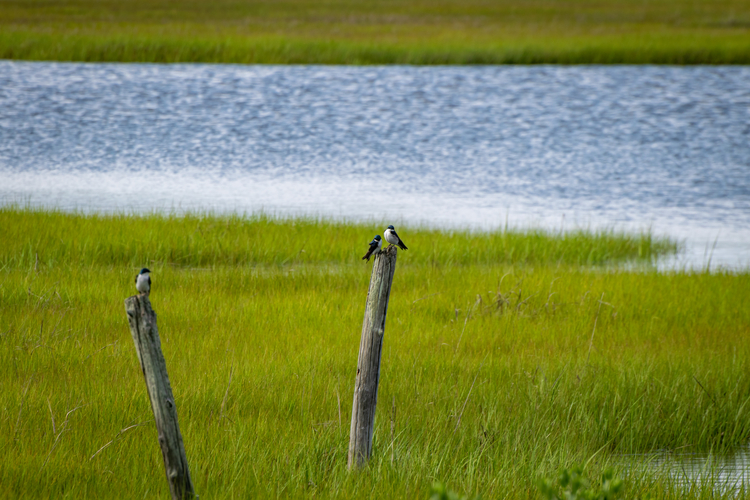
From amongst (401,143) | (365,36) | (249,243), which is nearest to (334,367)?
(249,243)

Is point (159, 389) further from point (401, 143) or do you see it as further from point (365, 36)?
point (365, 36)

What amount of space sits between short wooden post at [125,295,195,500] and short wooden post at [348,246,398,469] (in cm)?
103

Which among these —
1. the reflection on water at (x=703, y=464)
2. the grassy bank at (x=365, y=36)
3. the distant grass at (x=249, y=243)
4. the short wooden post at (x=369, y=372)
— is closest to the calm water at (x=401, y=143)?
the grassy bank at (x=365, y=36)

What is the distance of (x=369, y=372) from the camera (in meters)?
4.14

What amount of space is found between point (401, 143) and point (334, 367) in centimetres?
1873

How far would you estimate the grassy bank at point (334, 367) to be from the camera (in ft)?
13.7

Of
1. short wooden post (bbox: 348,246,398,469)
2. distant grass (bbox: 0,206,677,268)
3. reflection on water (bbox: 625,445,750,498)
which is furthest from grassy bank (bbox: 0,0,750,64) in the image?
short wooden post (bbox: 348,246,398,469)

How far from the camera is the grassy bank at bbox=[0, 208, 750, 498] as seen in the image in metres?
4.19

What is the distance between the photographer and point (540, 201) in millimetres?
16703

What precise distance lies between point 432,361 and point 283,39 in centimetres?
3268

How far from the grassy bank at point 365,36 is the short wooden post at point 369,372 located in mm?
32466

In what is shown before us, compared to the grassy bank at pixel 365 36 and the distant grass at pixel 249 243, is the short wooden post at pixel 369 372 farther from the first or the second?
the grassy bank at pixel 365 36

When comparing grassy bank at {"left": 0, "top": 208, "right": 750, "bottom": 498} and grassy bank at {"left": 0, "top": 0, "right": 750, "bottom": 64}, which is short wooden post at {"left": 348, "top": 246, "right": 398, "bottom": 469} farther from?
grassy bank at {"left": 0, "top": 0, "right": 750, "bottom": 64}

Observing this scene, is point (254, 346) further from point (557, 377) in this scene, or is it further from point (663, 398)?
point (663, 398)
